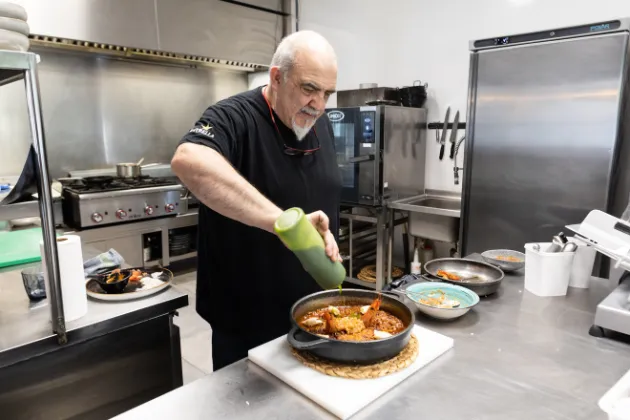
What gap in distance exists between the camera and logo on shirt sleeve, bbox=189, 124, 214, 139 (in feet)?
4.10

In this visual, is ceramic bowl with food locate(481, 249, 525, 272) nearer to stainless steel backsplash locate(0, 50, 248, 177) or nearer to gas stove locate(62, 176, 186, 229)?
gas stove locate(62, 176, 186, 229)

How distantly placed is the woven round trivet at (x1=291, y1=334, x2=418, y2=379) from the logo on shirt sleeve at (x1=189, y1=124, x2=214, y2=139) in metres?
0.65

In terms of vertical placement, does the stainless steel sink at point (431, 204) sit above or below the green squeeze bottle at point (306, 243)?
below

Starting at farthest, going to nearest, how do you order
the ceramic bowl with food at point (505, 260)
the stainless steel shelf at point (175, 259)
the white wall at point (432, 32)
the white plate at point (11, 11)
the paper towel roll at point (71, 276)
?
the stainless steel shelf at point (175, 259)
the white wall at point (432, 32)
the ceramic bowl with food at point (505, 260)
the paper towel roll at point (71, 276)
the white plate at point (11, 11)

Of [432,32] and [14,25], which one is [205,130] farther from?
[432,32]

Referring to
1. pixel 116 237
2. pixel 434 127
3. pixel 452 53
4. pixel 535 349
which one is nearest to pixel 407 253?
pixel 434 127

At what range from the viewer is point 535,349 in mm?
1122

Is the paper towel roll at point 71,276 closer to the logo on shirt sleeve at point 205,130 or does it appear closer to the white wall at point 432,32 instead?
the logo on shirt sleeve at point 205,130

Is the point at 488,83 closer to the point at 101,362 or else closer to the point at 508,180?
the point at 508,180

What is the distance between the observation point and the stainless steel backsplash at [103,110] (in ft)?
11.2

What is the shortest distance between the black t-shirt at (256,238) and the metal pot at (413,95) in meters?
2.14

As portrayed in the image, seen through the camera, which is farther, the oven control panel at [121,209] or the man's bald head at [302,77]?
the oven control panel at [121,209]

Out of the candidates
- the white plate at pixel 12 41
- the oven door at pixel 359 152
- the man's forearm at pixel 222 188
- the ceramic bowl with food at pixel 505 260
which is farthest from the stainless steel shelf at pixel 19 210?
the oven door at pixel 359 152

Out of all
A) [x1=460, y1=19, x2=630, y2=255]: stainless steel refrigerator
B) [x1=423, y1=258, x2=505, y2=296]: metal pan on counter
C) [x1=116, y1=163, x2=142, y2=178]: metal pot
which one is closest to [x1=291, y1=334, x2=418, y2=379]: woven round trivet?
[x1=423, y1=258, x2=505, y2=296]: metal pan on counter
